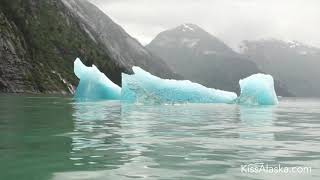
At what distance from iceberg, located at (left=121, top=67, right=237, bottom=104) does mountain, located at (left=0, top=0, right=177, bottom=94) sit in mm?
51197

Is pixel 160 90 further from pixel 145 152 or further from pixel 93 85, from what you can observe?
pixel 145 152

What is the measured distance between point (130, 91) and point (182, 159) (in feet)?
164

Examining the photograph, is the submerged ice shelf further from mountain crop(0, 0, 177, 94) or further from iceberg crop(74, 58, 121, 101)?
mountain crop(0, 0, 177, 94)

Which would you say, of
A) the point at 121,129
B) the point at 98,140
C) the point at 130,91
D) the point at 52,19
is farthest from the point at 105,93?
the point at 52,19

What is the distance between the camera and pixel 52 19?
573 ft

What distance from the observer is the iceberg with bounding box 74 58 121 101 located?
249 ft

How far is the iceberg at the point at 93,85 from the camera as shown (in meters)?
75.8

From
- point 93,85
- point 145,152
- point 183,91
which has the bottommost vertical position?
point 145,152

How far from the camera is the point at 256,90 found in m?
66.7

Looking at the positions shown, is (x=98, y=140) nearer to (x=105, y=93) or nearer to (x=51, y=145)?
(x=51, y=145)

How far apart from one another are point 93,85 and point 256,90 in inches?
960

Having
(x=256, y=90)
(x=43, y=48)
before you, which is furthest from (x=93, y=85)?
(x=43, y=48)

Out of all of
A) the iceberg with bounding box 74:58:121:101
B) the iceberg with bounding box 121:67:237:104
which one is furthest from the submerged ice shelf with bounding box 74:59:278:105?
the iceberg with bounding box 74:58:121:101

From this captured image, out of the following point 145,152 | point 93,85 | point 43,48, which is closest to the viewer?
point 145,152
